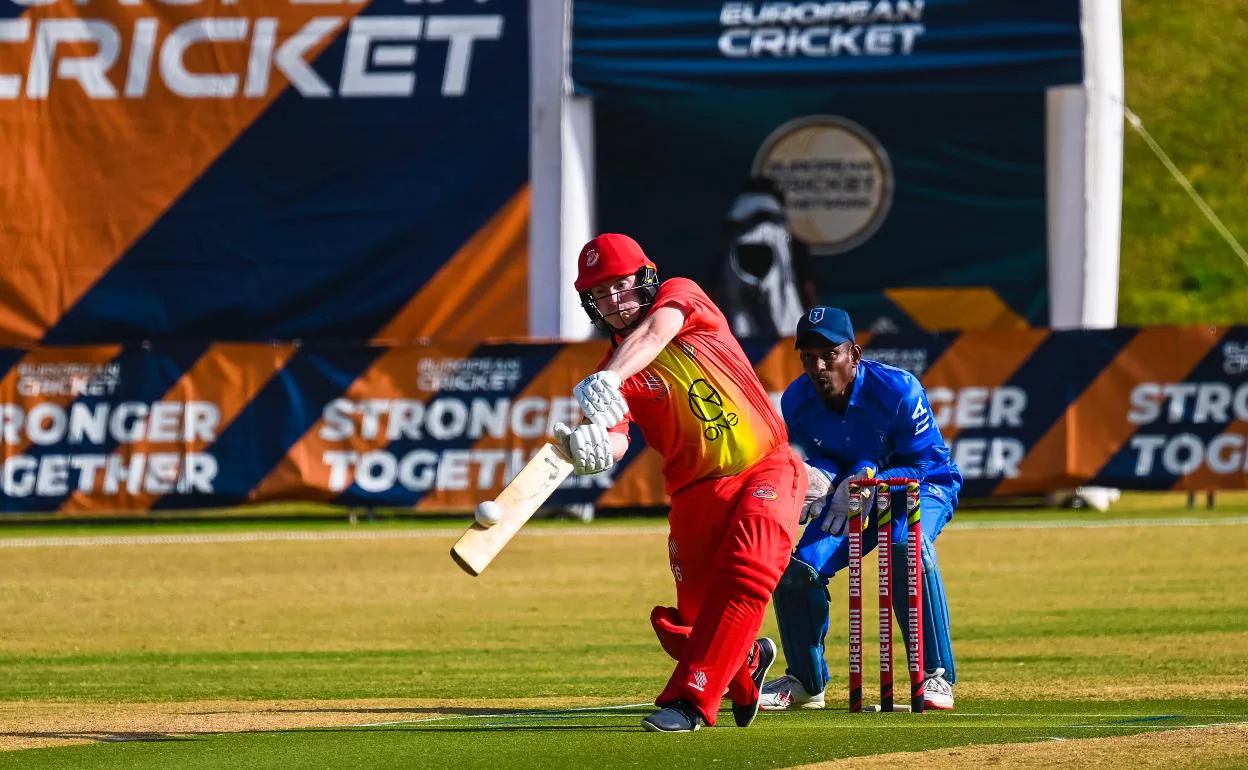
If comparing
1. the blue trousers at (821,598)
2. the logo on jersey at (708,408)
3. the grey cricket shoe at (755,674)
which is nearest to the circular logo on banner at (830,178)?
the blue trousers at (821,598)

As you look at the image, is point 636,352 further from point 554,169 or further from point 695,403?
point 554,169

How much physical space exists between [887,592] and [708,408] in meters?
1.72

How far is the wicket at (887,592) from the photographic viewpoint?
9562mm

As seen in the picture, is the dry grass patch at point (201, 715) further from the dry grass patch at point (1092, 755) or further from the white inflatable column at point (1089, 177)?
the white inflatable column at point (1089, 177)

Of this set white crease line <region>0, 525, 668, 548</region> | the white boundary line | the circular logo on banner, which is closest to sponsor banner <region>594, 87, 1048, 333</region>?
the circular logo on banner

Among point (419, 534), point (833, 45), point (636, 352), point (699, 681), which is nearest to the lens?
point (636, 352)

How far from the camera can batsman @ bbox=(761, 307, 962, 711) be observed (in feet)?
32.4

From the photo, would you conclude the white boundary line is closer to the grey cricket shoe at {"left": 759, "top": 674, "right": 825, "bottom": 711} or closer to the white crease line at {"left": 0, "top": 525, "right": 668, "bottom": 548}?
the white crease line at {"left": 0, "top": 525, "right": 668, "bottom": 548}

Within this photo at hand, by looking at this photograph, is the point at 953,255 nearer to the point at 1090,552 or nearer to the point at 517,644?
the point at 1090,552

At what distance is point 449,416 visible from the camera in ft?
76.1

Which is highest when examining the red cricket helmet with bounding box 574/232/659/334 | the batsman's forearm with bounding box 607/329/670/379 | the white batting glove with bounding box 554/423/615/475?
the red cricket helmet with bounding box 574/232/659/334

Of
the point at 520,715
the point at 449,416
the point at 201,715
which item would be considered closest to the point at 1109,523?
the point at 449,416

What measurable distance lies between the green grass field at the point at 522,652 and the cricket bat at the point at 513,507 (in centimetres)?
76

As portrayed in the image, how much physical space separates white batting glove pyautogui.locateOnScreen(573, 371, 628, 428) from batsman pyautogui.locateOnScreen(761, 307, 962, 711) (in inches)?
82.7
